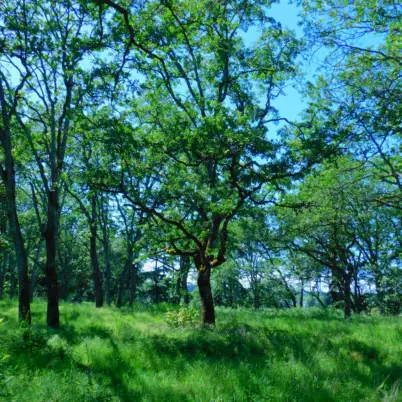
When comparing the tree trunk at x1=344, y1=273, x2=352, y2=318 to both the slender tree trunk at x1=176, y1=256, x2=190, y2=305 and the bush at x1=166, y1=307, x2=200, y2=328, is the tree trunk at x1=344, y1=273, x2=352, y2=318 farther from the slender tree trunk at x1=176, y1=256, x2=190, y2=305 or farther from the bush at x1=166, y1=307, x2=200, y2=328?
the bush at x1=166, y1=307, x2=200, y2=328

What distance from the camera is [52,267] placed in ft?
39.4

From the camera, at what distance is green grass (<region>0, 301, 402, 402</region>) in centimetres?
614

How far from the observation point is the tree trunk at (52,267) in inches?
462

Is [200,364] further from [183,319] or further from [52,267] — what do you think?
[52,267]

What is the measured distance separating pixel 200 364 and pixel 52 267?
648cm

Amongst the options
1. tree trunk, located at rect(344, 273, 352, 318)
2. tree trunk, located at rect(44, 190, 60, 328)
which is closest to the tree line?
tree trunk, located at rect(44, 190, 60, 328)

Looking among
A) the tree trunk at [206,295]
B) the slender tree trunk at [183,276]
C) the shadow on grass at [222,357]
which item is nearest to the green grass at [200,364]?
the shadow on grass at [222,357]

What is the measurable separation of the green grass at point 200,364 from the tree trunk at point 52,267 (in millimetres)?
750

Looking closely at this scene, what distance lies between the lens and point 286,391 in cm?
653

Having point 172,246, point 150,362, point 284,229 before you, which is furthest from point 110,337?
point 284,229

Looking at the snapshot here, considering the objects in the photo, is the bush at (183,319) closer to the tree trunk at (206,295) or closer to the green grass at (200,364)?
the tree trunk at (206,295)

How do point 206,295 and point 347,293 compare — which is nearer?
point 206,295

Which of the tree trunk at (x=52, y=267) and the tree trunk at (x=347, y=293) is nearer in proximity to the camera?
the tree trunk at (x=52, y=267)

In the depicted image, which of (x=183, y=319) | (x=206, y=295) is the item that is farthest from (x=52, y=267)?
(x=206, y=295)
